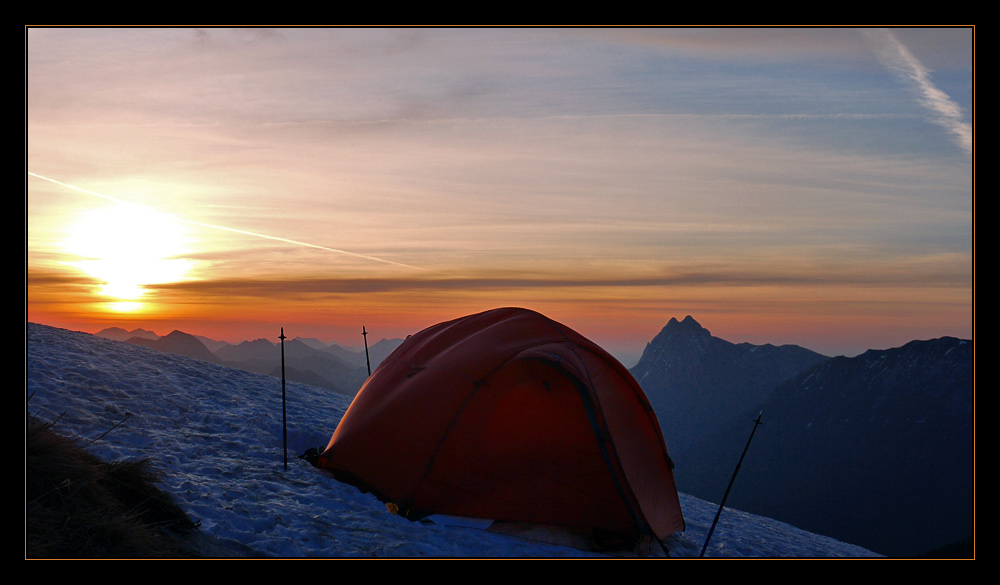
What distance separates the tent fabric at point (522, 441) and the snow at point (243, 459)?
0.50m

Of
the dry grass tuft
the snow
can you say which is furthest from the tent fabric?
the dry grass tuft

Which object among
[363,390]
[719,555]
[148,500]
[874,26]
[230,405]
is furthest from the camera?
[230,405]

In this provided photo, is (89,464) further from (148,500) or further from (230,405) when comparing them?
(230,405)

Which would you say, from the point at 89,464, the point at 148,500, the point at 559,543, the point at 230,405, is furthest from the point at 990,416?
the point at 230,405

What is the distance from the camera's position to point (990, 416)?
9875 millimetres

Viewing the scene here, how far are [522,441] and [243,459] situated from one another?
5.60 m

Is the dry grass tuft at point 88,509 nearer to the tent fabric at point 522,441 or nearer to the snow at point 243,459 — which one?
the snow at point 243,459

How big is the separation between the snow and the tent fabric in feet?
1.65

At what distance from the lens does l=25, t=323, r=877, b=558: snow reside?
29.6ft

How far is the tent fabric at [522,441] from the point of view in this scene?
9.84 metres

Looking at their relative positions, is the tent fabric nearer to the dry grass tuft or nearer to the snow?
the snow

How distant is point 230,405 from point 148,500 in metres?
7.80

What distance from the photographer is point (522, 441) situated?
10.1m

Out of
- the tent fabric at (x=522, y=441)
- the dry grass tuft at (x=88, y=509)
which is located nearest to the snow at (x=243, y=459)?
the tent fabric at (x=522, y=441)
